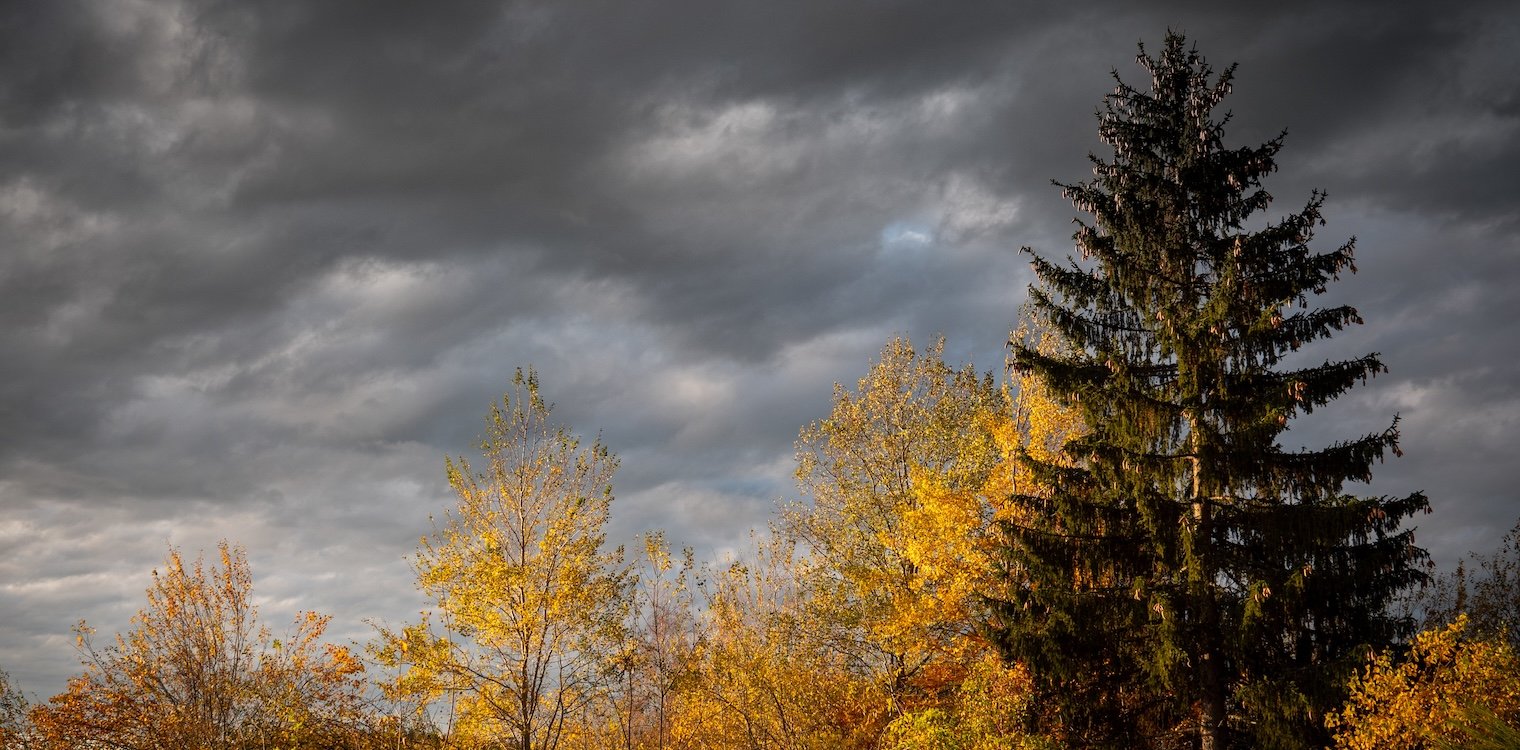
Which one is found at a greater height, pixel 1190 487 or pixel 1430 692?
pixel 1190 487

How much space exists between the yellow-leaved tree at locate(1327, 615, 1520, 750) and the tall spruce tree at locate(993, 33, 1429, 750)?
0.82 m

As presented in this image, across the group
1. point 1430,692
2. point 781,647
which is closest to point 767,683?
point 781,647

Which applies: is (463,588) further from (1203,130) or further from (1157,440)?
(1203,130)

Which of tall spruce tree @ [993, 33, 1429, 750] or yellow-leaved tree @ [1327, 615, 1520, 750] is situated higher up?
tall spruce tree @ [993, 33, 1429, 750]

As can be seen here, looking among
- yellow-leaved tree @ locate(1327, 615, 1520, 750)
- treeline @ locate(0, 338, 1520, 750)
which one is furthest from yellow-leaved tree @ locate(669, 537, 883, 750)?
yellow-leaved tree @ locate(1327, 615, 1520, 750)

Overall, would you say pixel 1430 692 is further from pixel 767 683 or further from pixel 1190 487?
pixel 767 683

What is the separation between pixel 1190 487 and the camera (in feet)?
52.0

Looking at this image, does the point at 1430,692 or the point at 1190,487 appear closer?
the point at 1430,692

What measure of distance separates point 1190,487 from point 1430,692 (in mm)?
4477

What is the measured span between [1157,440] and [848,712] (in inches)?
441

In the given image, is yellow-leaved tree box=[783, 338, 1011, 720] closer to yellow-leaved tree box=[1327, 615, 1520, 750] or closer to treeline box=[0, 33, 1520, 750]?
treeline box=[0, 33, 1520, 750]

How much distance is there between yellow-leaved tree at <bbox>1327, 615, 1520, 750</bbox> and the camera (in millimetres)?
11680

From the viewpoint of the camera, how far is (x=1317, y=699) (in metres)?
13.5

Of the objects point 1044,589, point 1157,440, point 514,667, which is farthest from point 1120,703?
point 514,667
